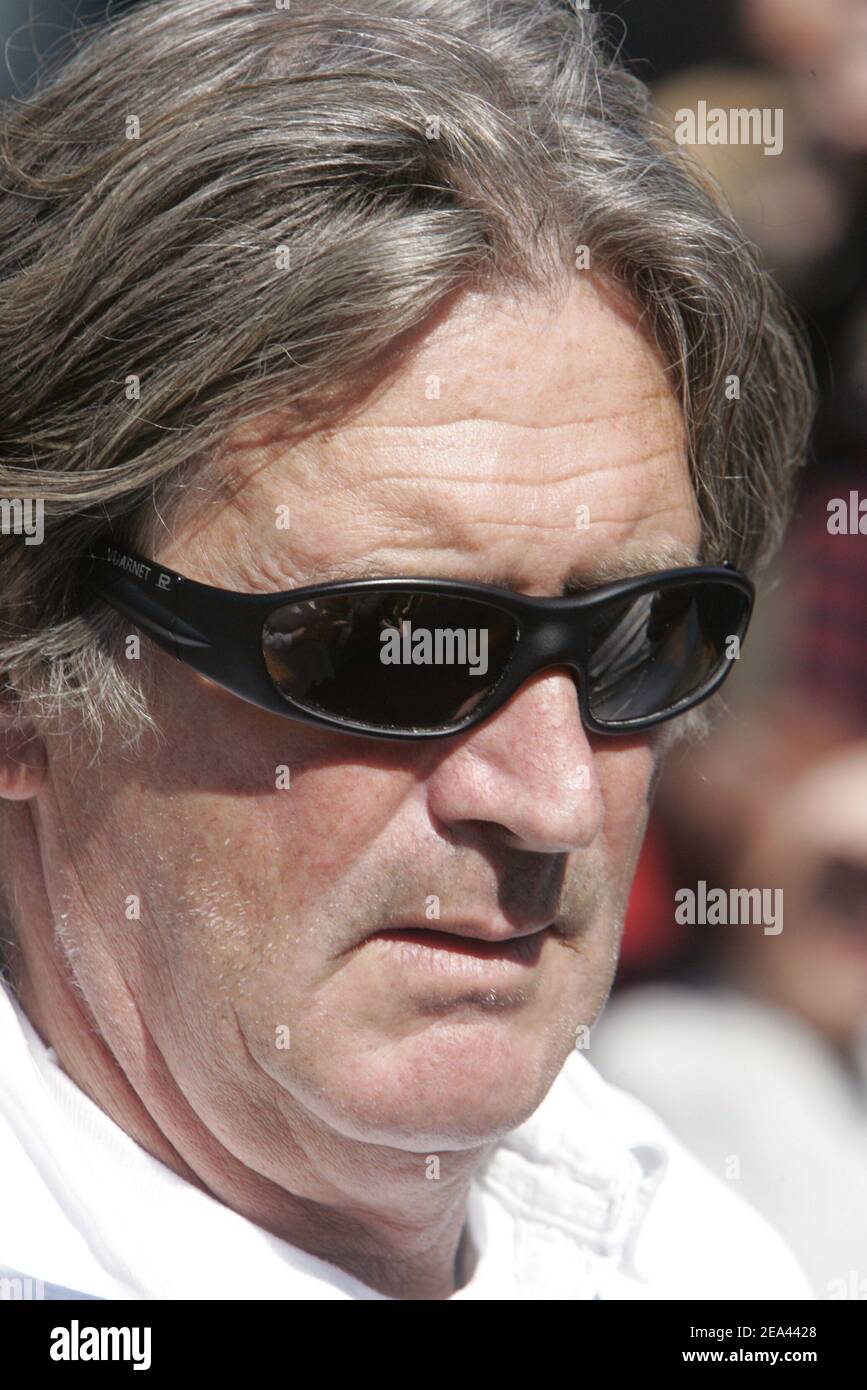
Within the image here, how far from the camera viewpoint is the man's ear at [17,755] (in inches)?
63.6

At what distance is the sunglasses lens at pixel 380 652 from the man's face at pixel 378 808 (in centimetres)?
4

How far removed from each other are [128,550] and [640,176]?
2.74 feet

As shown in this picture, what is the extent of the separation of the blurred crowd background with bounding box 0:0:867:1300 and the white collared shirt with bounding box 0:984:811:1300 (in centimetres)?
90

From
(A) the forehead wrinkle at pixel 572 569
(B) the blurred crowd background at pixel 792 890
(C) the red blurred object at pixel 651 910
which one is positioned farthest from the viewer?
(C) the red blurred object at pixel 651 910

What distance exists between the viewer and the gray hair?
145 centimetres

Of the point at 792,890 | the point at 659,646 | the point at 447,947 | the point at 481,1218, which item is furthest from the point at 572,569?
the point at 792,890

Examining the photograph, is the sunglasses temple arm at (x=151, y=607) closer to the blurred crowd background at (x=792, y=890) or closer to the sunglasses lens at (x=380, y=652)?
the sunglasses lens at (x=380, y=652)

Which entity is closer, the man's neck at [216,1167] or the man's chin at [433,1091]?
the man's chin at [433,1091]

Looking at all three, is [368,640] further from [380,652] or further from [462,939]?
[462,939]

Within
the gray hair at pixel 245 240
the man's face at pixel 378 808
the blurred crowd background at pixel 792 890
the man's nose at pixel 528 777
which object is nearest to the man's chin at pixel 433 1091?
the man's face at pixel 378 808

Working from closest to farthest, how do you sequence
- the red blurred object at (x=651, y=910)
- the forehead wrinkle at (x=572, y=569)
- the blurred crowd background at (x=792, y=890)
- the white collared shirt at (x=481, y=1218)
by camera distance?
the forehead wrinkle at (x=572, y=569)
the white collared shirt at (x=481, y=1218)
the blurred crowd background at (x=792, y=890)
the red blurred object at (x=651, y=910)

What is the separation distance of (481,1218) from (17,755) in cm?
104

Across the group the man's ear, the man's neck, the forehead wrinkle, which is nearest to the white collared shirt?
the man's neck
